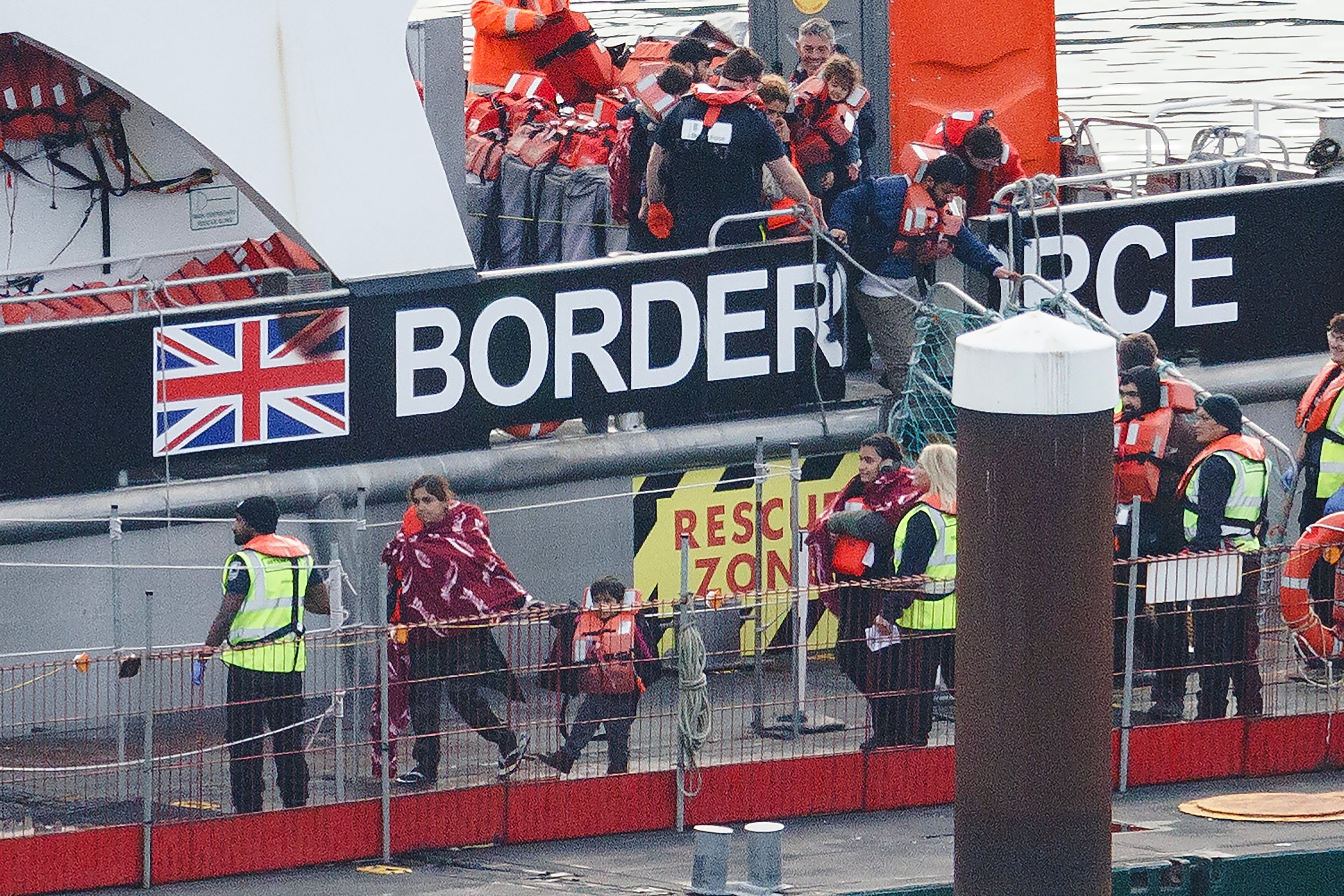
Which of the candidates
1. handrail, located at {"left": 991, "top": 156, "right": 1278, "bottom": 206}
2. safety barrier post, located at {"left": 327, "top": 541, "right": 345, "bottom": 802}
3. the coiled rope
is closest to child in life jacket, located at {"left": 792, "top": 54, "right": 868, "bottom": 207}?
handrail, located at {"left": 991, "top": 156, "right": 1278, "bottom": 206}

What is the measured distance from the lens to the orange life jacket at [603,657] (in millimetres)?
9859

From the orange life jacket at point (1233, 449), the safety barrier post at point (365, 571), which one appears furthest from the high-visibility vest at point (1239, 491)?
the safety barrier post at point (365, 571)

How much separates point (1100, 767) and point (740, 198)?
5.70m

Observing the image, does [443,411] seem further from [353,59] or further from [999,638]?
[999,638]

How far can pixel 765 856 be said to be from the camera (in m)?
8.31

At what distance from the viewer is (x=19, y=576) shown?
10.8 metres

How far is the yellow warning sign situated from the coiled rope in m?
2.32

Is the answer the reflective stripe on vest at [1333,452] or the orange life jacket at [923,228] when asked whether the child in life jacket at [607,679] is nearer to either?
the orange life jacket at [923,228]

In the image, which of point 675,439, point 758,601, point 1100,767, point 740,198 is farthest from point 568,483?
point 1100,767

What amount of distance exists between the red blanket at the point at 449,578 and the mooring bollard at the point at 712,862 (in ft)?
6.95

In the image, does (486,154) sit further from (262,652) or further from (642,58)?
(262,652)

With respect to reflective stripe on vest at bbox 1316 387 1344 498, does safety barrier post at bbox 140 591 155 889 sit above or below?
below

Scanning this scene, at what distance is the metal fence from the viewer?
962cm

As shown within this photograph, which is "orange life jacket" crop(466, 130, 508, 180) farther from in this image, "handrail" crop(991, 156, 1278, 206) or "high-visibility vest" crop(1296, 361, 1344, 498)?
"high-visibility vest" crop(1296, 361, 1344, 498)
